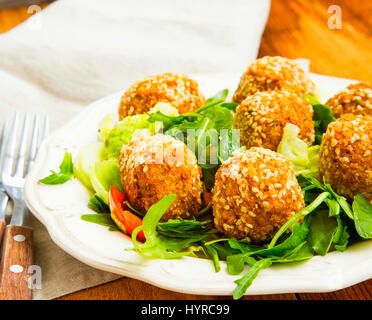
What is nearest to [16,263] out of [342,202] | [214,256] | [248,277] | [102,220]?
[102,220]

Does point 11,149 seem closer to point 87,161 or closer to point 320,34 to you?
point 87,161

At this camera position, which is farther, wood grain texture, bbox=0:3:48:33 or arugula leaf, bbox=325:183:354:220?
wood grain texture, bbox=0:3:48:33

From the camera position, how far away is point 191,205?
1873 mm

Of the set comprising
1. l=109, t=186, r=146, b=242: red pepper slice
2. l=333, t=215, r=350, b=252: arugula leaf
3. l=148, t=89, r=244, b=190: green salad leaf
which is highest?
l=148, t=89, r=244, b=190: green salad leaf

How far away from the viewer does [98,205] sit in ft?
6.54

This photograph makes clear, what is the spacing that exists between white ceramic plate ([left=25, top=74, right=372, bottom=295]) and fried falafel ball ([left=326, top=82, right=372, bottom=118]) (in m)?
0.73

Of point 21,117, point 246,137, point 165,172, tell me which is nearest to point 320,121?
point 246,137

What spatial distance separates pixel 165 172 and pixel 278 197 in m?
0.44

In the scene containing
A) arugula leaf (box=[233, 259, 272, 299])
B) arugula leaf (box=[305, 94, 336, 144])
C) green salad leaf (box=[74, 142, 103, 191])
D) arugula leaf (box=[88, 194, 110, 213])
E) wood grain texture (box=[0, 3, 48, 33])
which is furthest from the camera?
wood grain texture (box=[0, 3, 48, 33])

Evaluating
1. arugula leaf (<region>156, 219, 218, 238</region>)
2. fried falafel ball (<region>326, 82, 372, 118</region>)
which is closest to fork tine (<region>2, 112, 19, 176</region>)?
arugula leaf (<region>156, 219, 218, 238</region>)

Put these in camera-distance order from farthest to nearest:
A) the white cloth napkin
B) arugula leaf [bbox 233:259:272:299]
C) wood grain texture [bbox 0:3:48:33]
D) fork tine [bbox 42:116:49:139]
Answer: wood grain texture [bbox 0:3:48:33] → the white cloth napkin → fork tine [bbox 42:116:49:139] → arugula leaf [bbox 233:259:272:299]

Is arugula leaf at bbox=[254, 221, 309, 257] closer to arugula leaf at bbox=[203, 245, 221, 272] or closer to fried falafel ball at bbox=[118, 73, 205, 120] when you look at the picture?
arugula leaf at bbox=[203, 245, 221, 272]

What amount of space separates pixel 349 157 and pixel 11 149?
1.80 meters

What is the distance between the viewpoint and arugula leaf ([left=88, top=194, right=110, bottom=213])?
1.98 metres
